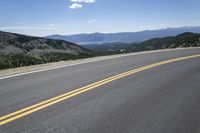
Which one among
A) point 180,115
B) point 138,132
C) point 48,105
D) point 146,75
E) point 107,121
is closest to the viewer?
point 138,132

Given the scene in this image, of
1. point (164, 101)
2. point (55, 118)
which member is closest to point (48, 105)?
point (55, 118)

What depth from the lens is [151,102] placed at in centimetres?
628

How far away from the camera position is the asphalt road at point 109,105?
15.2 ft

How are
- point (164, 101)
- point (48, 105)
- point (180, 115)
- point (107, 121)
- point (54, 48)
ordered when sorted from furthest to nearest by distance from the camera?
1. point (54, 48)
2. point (164, 101)
3. point (48, 105)
4. point (180, 115)
5. point (107, 121)

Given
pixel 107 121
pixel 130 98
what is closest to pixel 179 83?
pixel 130 98

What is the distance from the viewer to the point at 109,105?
6016 millimetres

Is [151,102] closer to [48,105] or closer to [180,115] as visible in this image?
[180,115]

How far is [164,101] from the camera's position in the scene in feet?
20.9

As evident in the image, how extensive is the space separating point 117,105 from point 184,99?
1823 millimetres

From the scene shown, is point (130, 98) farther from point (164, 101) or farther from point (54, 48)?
point (54, 48)

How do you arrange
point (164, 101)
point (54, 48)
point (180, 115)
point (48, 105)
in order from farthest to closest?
point (54, 48) < point (164, 101) < point (48, 105) < point (180, 115)

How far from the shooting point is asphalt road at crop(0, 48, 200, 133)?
463 cm

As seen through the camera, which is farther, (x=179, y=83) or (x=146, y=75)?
(x=146, y=75)

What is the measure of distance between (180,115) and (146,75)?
193 inches
